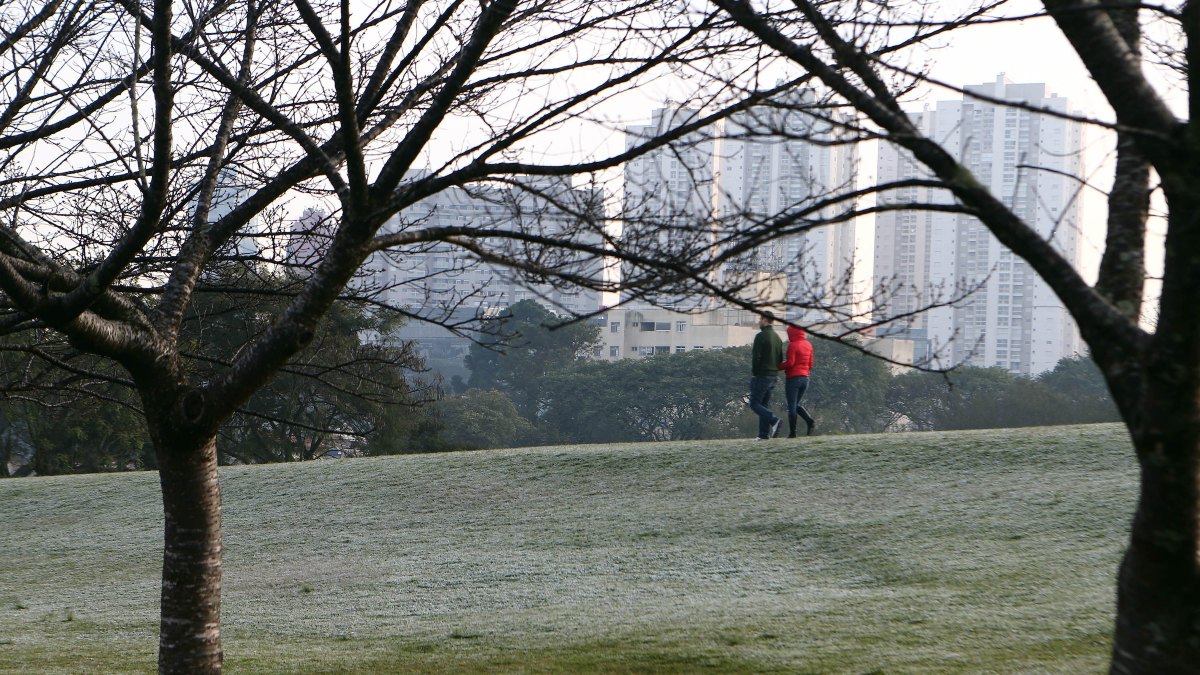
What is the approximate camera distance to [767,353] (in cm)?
1406

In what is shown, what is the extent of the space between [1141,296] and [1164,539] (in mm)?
796

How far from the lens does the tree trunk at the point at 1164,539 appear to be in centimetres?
331

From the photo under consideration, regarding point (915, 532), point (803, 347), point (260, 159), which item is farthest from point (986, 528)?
point (260, 159)

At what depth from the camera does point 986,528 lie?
11367 millimetres

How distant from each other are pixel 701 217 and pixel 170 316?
2.59 m

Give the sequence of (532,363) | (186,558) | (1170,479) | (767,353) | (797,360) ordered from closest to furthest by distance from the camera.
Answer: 1. (1170,479)
2. (186,558)
3. (767,353)
4. (797,360)
5. (532,363)

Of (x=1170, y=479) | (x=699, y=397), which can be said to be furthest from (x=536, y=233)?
(x=699, y=397)

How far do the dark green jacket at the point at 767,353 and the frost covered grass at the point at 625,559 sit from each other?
4.65 ft

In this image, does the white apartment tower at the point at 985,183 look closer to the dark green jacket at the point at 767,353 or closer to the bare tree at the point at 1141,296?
the bare tree at the point at 1141,296

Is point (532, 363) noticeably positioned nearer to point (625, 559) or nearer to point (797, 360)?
point (797, 360)

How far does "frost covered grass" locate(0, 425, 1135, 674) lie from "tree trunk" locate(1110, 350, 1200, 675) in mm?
2235

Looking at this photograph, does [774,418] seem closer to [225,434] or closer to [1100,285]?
[1100,285]

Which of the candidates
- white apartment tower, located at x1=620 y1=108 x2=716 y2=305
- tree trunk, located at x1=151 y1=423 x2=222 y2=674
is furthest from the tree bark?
tree trunk, located at x1=151 y1=423 x2=222 y2=674

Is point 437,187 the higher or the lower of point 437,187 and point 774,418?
the higher
